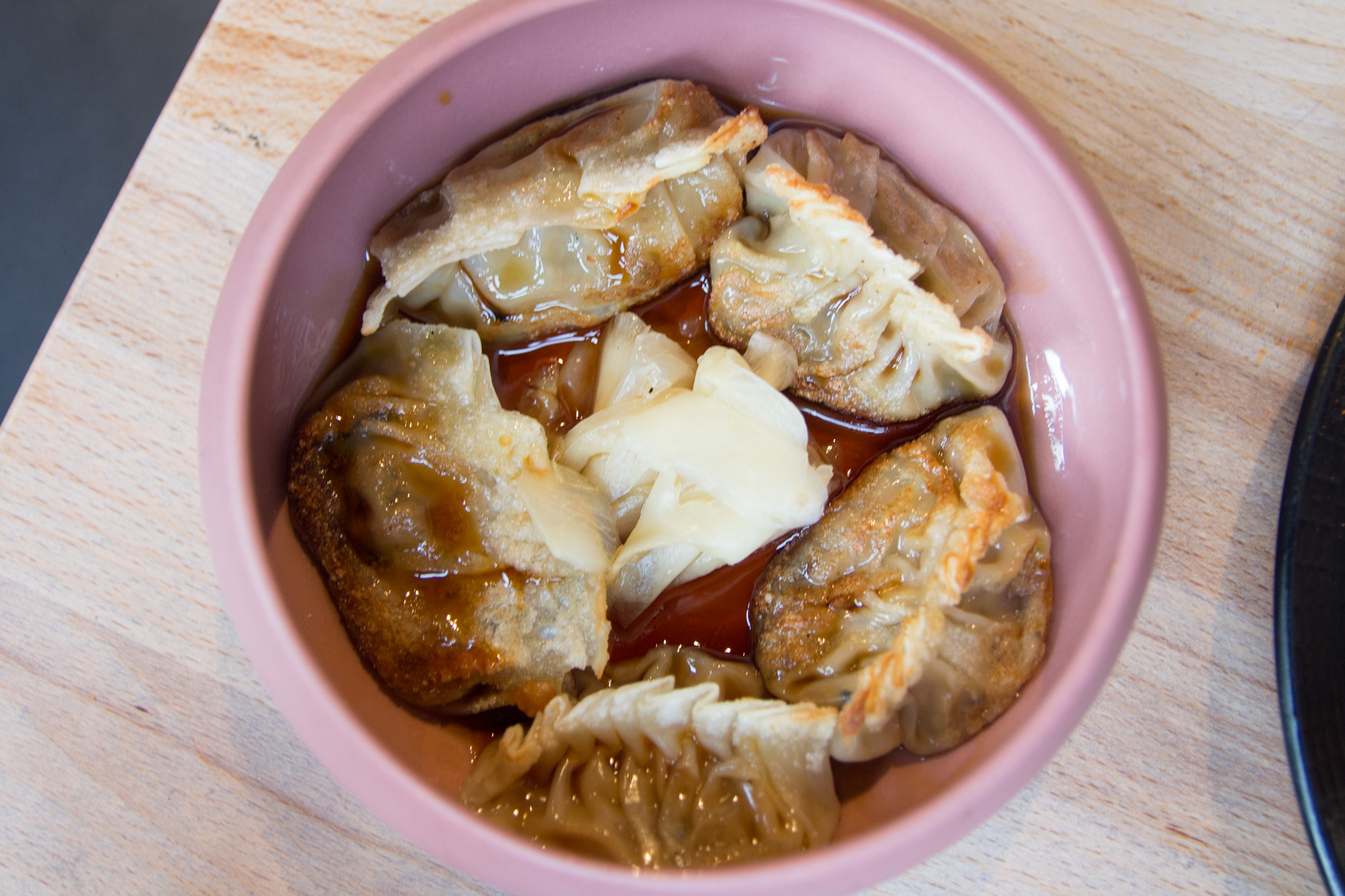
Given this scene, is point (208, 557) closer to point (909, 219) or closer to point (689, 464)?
point (689, 464)

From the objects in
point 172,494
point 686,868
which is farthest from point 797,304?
point 172,494

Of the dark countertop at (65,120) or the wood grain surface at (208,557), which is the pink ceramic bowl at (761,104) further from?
the dark countertop at (65,120)

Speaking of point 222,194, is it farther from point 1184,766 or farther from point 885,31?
point 1184,766

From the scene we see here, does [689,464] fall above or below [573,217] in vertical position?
below

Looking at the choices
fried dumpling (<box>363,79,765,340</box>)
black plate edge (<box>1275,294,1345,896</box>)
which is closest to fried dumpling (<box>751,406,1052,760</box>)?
black plate edge (<box>1275,294,1345,896</box>)

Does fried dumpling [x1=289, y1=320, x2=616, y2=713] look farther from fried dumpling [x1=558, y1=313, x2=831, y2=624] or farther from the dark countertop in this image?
the dark countertop

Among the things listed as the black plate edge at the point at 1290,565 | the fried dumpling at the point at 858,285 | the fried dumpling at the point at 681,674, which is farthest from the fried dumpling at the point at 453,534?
the black plate edge at the point at 1290,565

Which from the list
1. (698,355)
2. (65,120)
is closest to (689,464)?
(698,355)
